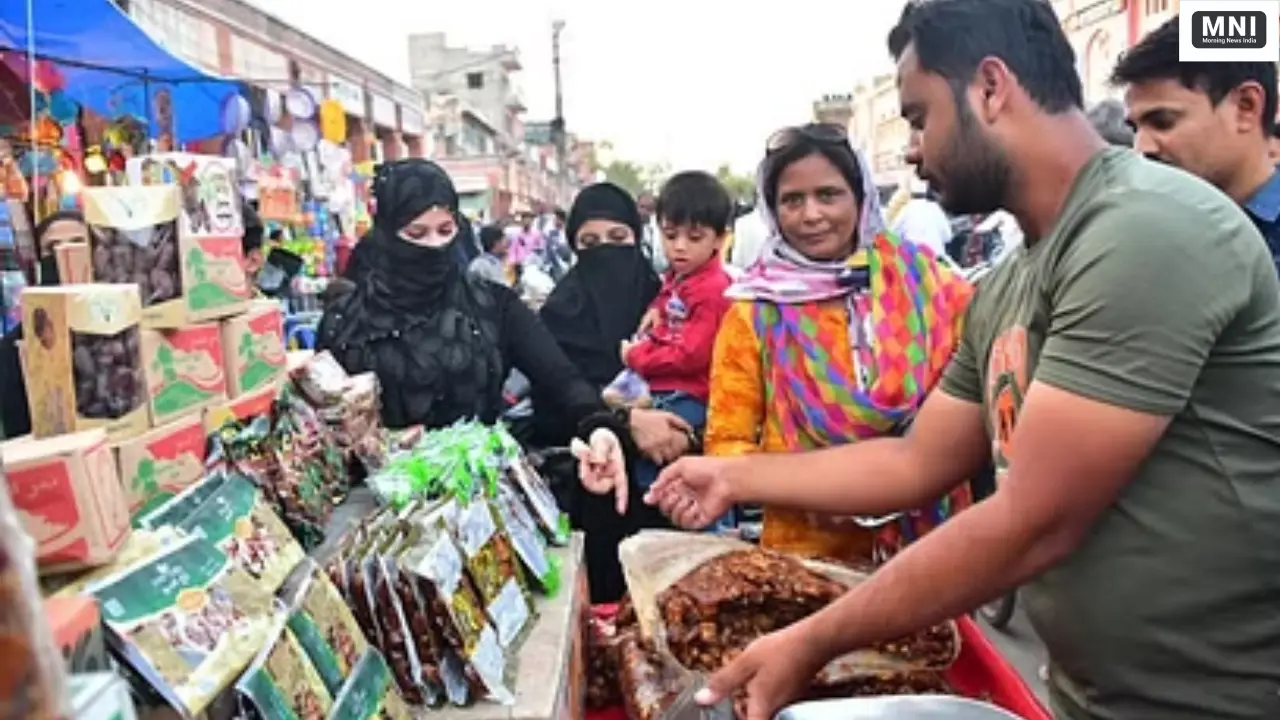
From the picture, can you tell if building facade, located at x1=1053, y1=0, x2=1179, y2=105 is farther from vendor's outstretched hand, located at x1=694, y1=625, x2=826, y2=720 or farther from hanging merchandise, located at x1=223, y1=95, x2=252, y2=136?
vendor's outstretched hand, located at x1=694, y1=625, x2=826, y2=720

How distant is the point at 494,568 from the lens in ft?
5.32

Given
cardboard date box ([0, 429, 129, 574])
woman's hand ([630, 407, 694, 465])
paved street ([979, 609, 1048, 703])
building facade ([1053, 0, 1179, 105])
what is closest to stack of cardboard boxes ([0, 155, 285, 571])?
cardboard date box ([0, 429, 129, 574])

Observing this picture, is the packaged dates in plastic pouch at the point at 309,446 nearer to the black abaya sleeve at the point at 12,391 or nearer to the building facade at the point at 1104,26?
the black abaya sleeve at the point at 12,391

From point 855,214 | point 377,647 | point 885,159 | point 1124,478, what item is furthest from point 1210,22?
point 885,159

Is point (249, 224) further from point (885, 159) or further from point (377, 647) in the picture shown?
point (885, 159)

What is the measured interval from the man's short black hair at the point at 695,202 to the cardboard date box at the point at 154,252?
Result: 2.05 m

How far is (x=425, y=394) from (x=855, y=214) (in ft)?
3.62

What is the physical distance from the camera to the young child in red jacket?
3.09 m

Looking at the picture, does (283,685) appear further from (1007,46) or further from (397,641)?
(1007,46)

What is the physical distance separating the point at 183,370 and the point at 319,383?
44cm

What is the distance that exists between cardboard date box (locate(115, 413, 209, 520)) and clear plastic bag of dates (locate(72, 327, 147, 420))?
0.05 m

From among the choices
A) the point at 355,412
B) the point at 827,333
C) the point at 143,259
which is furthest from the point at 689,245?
the point at 143,259

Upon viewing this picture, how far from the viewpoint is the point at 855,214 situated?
2215mm

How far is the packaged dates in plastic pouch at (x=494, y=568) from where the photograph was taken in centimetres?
155
